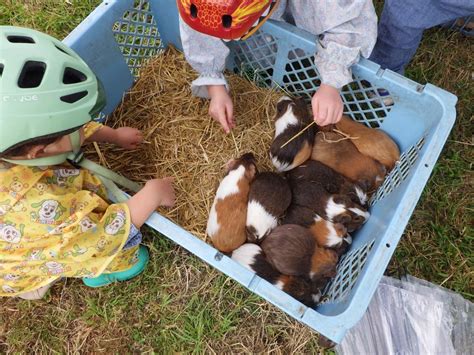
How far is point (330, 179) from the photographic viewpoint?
A: 198 cm

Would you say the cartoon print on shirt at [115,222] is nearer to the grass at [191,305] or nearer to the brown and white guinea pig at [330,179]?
the grass at [191,305]

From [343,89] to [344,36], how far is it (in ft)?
1.80

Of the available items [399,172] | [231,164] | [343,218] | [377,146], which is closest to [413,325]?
[343,218]

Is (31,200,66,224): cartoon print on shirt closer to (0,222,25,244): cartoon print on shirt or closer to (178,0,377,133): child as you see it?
(0,222,25,244): cartoon print on shirt

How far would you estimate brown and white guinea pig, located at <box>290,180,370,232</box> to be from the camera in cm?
186

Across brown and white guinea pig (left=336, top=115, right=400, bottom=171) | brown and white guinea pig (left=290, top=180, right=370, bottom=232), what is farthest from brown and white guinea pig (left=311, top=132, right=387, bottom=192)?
brown and white guinea pig (left=290, top=180, right=370, bottom=232)

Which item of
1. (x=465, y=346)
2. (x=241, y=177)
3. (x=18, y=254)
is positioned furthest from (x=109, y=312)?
(x=465, y=346)

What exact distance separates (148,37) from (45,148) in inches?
42.8

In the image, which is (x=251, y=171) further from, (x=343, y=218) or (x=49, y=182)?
(x=49, y=182)

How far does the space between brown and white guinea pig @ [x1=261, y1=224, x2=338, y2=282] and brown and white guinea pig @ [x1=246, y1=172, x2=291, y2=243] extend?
2.1 inches

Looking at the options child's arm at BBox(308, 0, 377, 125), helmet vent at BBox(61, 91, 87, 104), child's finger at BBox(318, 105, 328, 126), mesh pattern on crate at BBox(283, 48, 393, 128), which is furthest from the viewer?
mesh pattern on crate at BBox(283, 48, 393, 128)

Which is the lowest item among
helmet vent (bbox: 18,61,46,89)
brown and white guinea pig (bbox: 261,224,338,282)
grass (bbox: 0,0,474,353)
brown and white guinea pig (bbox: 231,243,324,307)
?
grass (bbox: 0,0,474,353)

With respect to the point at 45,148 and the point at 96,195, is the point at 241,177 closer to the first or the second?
the point at 96,195

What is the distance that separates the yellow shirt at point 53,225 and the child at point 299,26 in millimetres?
743
